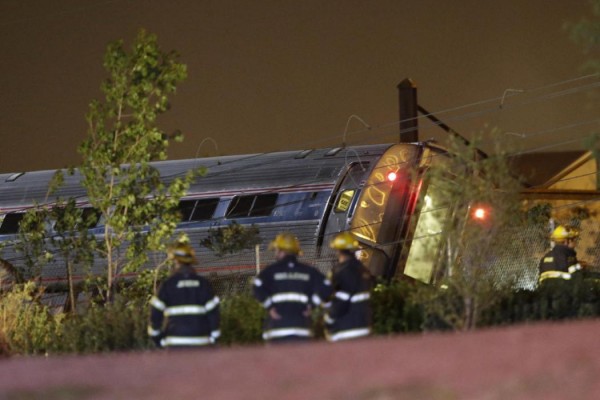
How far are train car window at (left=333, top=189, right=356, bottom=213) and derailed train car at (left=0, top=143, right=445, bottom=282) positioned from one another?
0.7 inches

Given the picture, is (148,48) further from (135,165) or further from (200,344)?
(200,344)

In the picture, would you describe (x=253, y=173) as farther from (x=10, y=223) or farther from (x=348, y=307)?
(x=348, y=307)

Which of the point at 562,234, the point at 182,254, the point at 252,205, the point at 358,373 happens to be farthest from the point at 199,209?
the point at 358,373

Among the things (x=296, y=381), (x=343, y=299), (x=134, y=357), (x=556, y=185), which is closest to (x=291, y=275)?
(x=343, y=299)

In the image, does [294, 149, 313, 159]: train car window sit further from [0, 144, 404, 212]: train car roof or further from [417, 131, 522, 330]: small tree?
[417, 131, 522, 330]: small tree

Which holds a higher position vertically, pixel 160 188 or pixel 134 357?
pixel 160 188

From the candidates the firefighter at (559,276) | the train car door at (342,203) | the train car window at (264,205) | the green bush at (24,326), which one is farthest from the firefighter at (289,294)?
the train car window at (264,205)

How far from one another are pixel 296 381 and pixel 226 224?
1365cm

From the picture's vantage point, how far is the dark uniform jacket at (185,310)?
413 inches

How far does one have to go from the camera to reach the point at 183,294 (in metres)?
10.5

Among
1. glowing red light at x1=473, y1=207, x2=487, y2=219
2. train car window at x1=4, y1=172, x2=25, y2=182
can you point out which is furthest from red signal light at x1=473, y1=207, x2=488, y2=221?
train car window at x1=4, y1=172, x2=25, y2=182

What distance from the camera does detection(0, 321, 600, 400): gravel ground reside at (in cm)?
689

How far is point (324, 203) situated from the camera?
19641 millimetres

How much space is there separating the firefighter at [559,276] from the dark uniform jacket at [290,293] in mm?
4365
